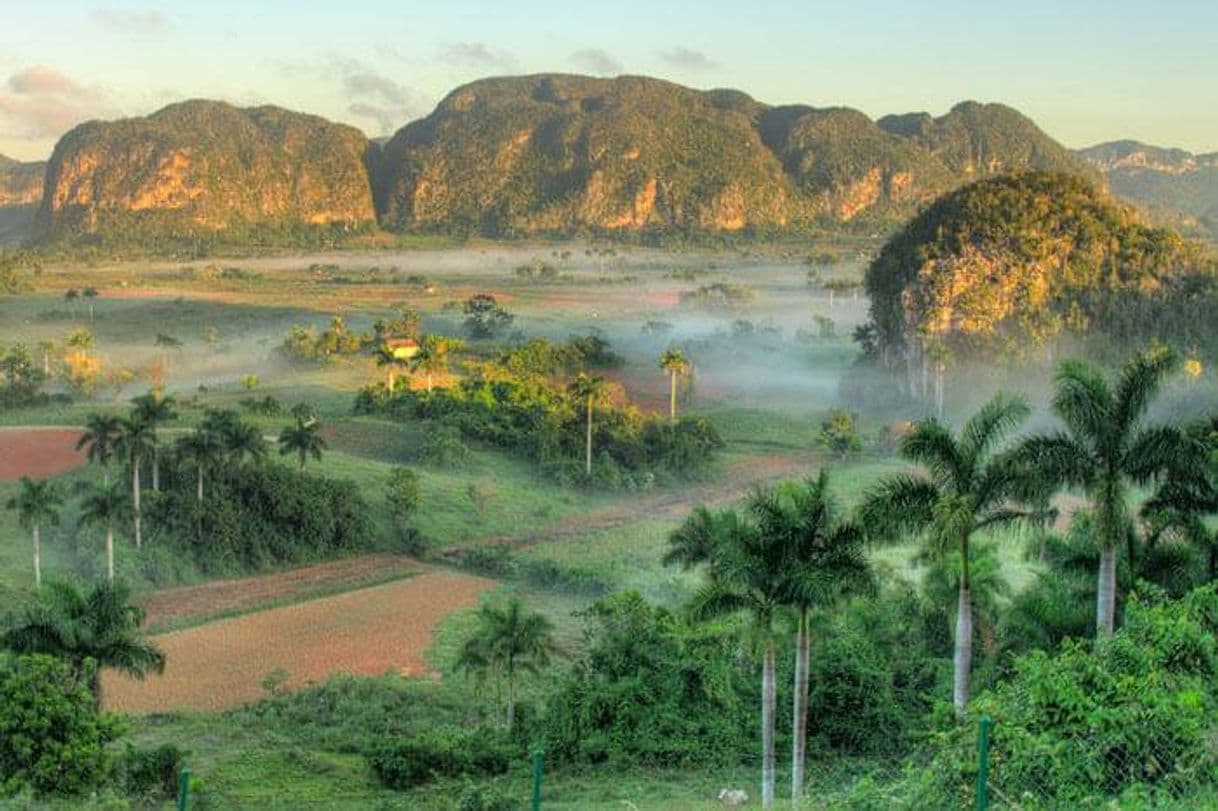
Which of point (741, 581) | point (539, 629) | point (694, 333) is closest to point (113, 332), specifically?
point (694, 333)

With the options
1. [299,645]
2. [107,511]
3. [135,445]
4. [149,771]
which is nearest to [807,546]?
[149,771]

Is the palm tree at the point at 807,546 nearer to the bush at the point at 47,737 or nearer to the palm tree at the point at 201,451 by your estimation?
the bush at the point at 47,737

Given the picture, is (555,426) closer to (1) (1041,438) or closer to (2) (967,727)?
(1) (1041,438)

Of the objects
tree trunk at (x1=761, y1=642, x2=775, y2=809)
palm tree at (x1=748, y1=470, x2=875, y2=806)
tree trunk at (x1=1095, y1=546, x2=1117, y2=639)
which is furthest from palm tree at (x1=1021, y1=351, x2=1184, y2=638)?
tree trunk at (x1=761, y1=642, x2=775, y2=809)

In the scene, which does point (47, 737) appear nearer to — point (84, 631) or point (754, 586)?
point (84, 631)

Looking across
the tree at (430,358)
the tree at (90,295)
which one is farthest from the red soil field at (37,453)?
the tree at (90,295)

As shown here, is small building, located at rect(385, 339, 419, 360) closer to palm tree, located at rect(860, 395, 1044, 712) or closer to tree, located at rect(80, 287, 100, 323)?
tree, located at rect(80, 287, 100, 323)
